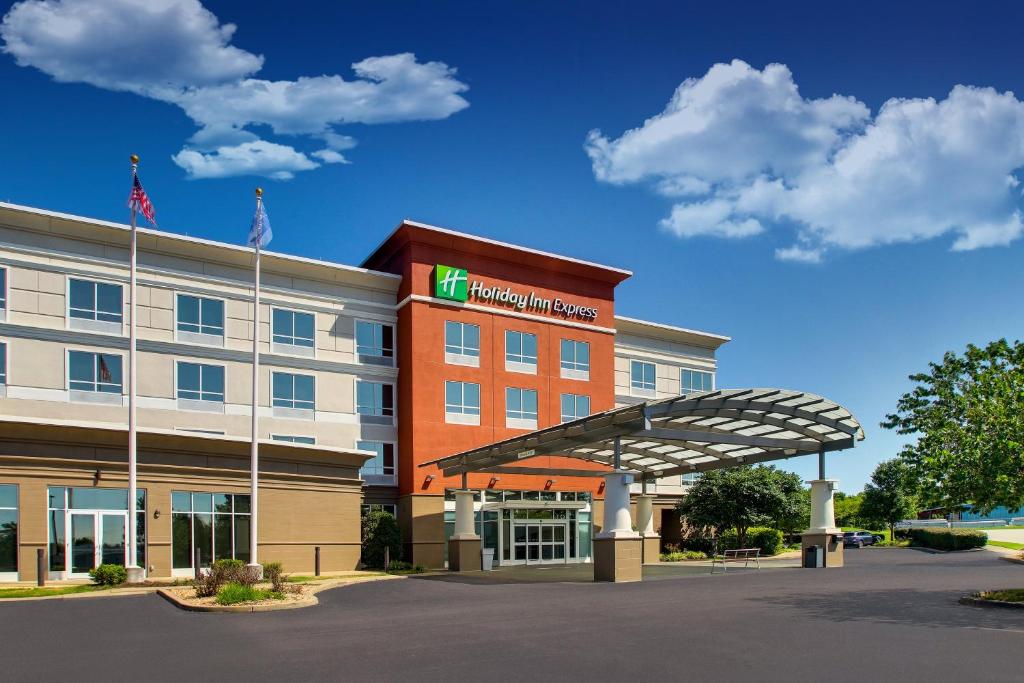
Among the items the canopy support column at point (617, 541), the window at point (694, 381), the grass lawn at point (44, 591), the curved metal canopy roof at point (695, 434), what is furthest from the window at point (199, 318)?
the window at point (694, 381)

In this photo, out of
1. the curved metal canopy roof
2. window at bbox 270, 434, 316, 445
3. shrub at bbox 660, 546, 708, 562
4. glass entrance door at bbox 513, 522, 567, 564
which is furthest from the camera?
shrub at bbox 660, 546, 708, 562

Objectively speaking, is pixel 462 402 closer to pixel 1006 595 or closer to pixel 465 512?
pixel 465 512

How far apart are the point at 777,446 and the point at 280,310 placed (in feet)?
68.6

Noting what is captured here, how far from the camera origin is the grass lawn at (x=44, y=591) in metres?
23.2

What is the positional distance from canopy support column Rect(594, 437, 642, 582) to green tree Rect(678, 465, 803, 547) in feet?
59.7

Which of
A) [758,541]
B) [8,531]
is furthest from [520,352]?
[8,531]

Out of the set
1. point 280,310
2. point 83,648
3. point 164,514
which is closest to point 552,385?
point 280,310

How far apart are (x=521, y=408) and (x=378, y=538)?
938 cm

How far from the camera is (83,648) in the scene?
1404 cm

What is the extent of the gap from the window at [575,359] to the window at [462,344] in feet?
16.1

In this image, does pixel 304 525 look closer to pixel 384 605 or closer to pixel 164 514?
pixel 164 514

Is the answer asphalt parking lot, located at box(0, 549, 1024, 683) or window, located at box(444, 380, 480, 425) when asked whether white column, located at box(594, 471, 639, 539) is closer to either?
asphalt parking lot, located at box(0, 549, 1024, 683)

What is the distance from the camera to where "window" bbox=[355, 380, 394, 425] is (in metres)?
39.8

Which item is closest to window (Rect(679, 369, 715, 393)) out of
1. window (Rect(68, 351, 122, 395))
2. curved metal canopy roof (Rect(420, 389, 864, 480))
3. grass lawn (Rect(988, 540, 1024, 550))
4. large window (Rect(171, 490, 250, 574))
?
curved metal canopy roof (Rect(420, 389, 864, 480))
